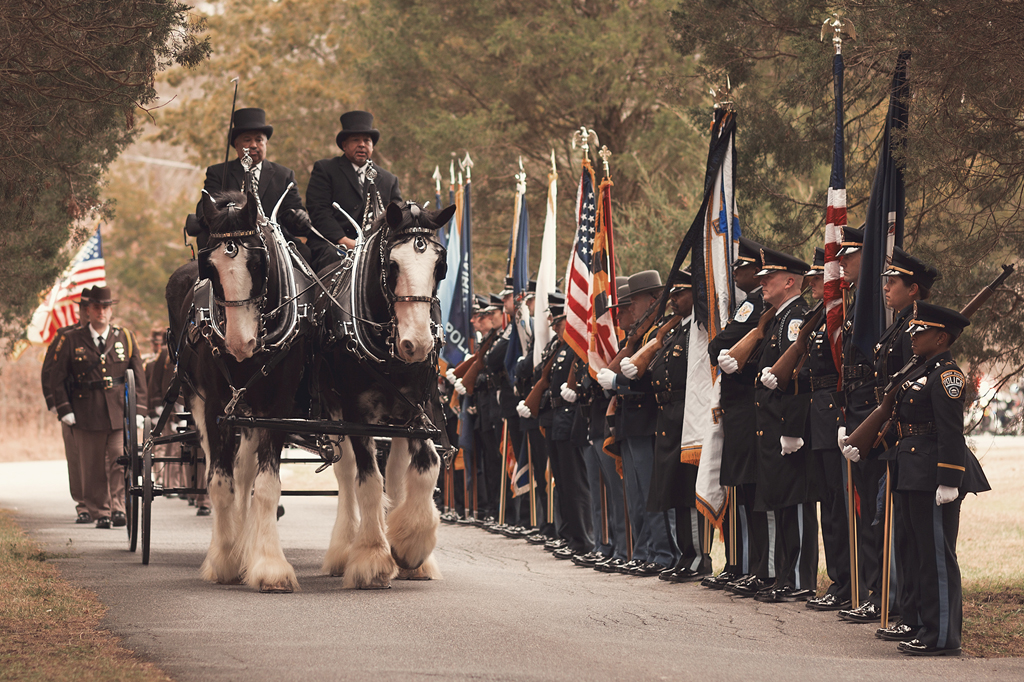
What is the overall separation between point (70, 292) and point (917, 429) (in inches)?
1003

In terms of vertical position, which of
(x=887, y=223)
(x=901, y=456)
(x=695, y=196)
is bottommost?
(x=901, y=456)

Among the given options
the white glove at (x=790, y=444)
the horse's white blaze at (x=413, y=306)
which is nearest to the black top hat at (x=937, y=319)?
the white glove at (x=790, y=444)

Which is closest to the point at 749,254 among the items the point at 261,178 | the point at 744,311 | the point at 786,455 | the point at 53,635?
the point at 744,311

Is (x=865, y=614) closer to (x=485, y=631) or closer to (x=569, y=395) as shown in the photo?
(x=485, y=631)

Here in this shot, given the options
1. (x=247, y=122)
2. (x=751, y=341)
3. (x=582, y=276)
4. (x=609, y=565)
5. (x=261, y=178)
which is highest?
(x=247, y=122)

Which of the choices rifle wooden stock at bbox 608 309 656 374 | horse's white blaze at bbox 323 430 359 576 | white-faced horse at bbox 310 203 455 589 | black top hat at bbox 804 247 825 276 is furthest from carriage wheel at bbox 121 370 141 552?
black top hat at bbox 804 247 825 276

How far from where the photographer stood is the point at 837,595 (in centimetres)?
889

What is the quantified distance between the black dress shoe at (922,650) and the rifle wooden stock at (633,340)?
4.54 m

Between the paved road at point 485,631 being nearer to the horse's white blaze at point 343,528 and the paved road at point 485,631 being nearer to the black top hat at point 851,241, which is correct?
the horse's white blaze at point 343,528

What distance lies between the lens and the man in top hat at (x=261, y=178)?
34.9 feet

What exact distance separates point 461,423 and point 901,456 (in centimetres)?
996

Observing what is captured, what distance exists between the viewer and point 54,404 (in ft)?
50.4

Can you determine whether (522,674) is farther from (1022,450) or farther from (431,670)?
(1022,450)

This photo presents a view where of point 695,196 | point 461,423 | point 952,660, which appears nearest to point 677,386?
point 952,660
